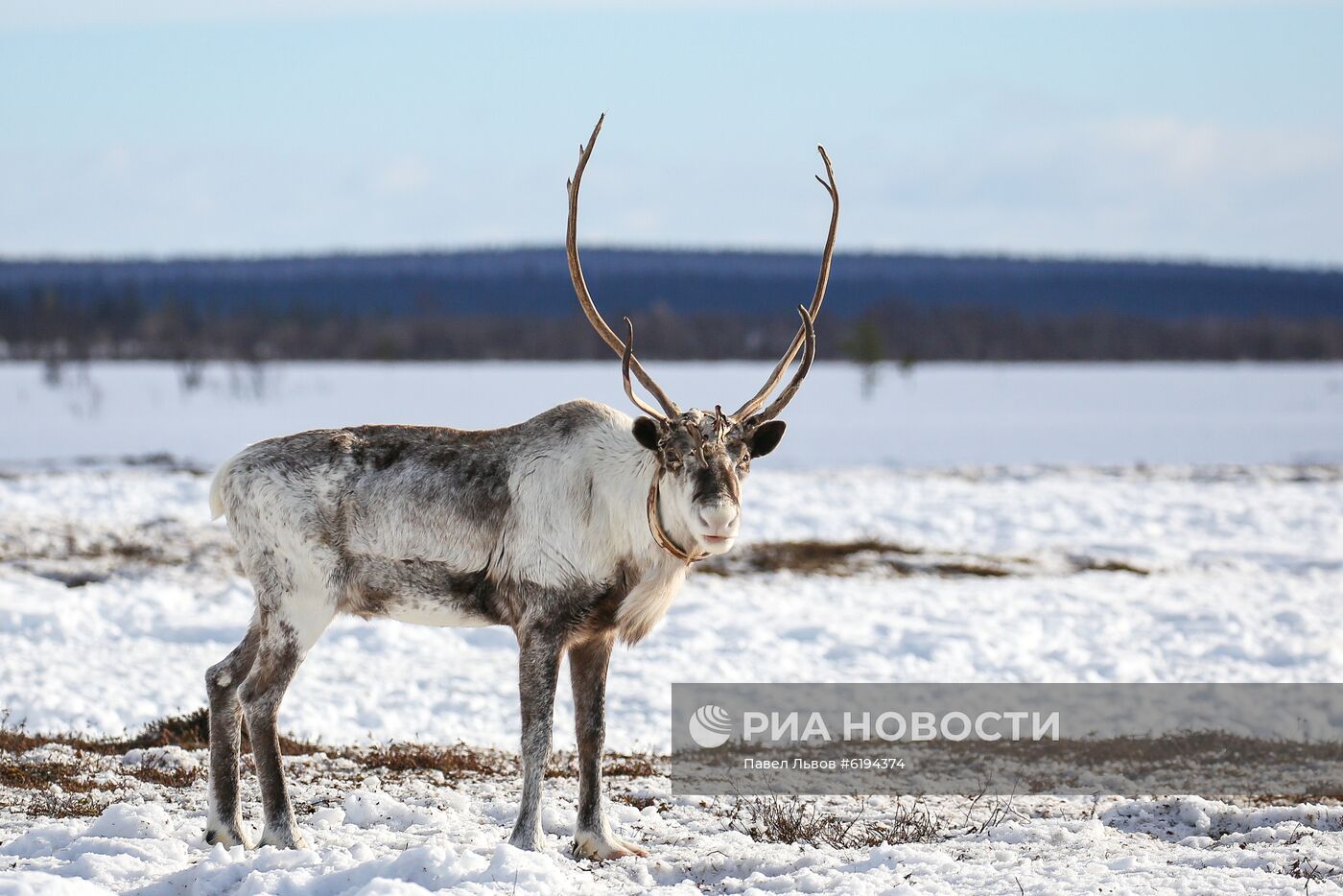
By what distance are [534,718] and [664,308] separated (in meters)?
88.1

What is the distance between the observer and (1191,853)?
570 centimetres

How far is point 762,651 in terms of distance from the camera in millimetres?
10906

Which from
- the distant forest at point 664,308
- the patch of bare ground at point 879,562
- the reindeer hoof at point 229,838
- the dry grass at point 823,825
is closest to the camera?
the reindeer hoof at point 229,838

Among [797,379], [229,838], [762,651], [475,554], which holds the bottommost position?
[762,651]

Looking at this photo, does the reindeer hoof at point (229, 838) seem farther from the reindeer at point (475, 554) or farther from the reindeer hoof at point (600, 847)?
the reindeer hoof at point (600, 847)

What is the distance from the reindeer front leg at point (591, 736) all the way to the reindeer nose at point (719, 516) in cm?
91

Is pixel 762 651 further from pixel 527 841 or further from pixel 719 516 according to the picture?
pixel 719 516

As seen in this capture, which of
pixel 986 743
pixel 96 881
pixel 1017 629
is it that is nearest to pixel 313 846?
pixel 96 881

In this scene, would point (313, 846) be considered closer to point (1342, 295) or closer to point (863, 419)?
point (863, 419)

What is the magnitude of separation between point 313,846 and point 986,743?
15.0ft

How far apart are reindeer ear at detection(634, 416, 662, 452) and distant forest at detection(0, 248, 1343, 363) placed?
4217cm

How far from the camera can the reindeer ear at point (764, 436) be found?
5273mm

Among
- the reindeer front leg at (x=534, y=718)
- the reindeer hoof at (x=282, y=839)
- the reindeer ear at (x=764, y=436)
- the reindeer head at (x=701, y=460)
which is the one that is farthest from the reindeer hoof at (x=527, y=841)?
the reindeer ear at (x=764, y=436)

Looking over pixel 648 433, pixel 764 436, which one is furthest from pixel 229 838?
pixel 764 436
